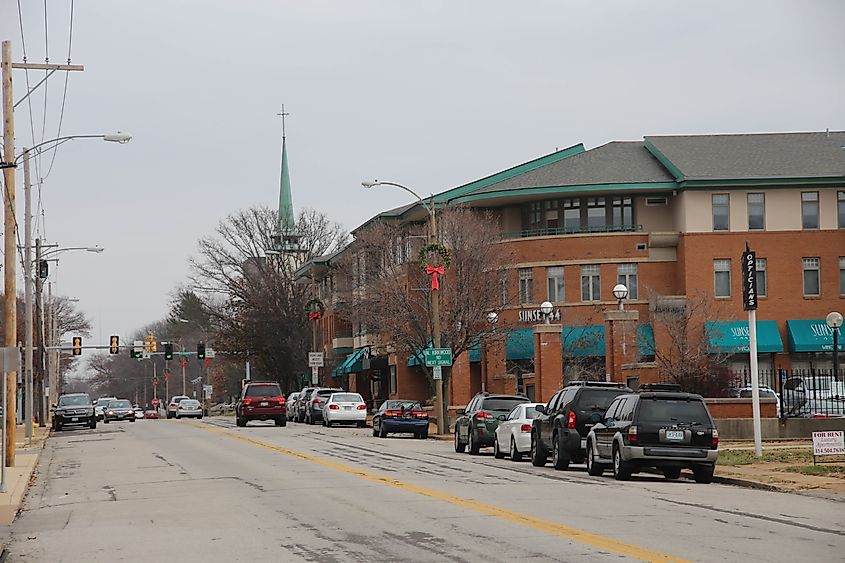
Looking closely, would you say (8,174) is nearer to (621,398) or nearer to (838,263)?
(621,398)

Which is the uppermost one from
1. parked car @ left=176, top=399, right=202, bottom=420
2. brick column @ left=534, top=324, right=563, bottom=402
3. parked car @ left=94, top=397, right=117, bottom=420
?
brick column @ left=534, top=324, right=563, bottom=402

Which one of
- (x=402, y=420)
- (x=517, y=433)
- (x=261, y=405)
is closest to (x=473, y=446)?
(x=517, y=433)

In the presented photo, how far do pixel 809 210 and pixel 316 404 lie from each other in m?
25.6

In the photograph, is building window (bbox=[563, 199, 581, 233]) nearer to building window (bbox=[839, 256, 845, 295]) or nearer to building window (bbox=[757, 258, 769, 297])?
building window (bbox=[757, 258, 769, 297])

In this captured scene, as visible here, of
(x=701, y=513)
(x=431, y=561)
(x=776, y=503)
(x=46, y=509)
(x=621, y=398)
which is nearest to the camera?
(x=431, y=561)

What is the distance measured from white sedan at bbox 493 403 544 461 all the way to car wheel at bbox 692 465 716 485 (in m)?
6.18

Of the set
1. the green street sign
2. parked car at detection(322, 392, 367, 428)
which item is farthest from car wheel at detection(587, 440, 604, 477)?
parked car at detection(322, 392, 367, 428)

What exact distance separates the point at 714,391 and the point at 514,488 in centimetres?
2268

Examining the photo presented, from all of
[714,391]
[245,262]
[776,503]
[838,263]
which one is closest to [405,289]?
[714,391]

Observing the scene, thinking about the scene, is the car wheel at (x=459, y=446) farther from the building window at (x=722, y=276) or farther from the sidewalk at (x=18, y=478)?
the building window at (x=722, y=276)

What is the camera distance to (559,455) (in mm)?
25828

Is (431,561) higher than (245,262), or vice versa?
(245,262)

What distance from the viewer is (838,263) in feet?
192

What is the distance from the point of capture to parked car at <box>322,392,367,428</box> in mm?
53312
